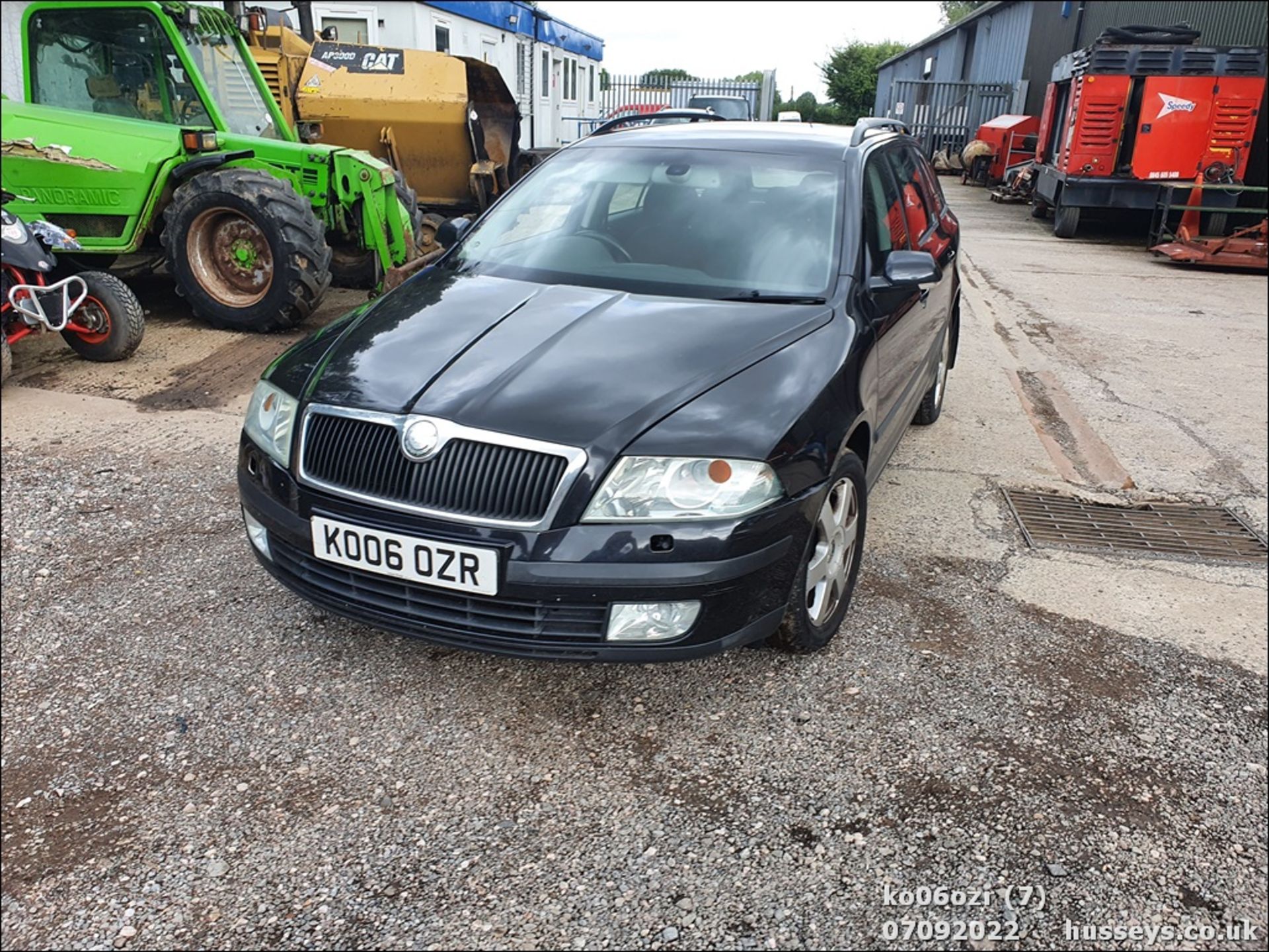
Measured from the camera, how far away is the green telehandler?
686 cm

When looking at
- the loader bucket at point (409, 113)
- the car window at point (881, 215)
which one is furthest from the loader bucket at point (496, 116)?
the car window at point (881, 215)

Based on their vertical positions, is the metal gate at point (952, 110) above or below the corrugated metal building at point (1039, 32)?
below

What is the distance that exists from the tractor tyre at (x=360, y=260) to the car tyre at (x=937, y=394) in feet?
15.4

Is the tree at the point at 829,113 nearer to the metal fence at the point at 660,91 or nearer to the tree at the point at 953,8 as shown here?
the metal fence at the point at 660,91

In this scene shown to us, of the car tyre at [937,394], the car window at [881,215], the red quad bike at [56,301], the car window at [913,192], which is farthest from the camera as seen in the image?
the red quad bike at [56,301]

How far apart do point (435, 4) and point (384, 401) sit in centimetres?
1782

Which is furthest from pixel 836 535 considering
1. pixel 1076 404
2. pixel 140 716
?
pixel 1076 404

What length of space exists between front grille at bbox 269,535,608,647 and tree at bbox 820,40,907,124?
49.1 metres

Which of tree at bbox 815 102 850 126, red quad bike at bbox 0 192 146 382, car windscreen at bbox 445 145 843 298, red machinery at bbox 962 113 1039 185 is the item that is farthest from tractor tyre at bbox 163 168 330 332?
tree at bbox 815 102 850 126

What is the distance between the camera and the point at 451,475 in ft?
8.46

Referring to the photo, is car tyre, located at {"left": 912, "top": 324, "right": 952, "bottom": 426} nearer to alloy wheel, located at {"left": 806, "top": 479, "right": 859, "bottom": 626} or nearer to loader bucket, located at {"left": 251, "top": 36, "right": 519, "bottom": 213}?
alloy wheel, located at {"left": 806, "top": 479, "right": 859, "bottom": 626}

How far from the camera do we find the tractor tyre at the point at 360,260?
332 inches

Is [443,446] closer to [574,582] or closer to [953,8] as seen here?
[574,582]

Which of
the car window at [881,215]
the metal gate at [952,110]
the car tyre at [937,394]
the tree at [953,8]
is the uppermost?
the tree at [953,8]
